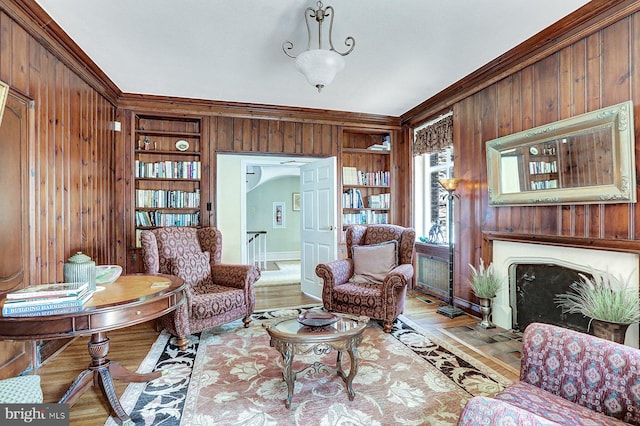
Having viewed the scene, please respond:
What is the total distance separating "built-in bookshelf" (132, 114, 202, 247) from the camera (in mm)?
4219

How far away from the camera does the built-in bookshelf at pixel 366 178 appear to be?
4.97 meters

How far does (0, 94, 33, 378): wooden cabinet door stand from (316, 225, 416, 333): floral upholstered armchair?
2428 millimetres

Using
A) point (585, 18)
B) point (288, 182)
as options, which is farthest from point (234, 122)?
point (288, 182)

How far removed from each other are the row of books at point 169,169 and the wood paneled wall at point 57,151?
1.65ft

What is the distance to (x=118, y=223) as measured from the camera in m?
4.06

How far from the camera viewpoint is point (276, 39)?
8.98 feet

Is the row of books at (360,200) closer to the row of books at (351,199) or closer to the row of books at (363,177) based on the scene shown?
the row of books at (351,199)

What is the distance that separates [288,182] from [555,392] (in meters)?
8.43

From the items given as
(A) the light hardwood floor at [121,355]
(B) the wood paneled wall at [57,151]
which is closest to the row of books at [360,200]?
(A) the light hardwood floor at [121,355]

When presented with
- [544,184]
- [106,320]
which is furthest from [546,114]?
[106,320]

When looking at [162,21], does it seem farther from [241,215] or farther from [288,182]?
[288,182]

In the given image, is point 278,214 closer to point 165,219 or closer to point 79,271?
point 165,219

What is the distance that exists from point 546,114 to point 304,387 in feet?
9.82
